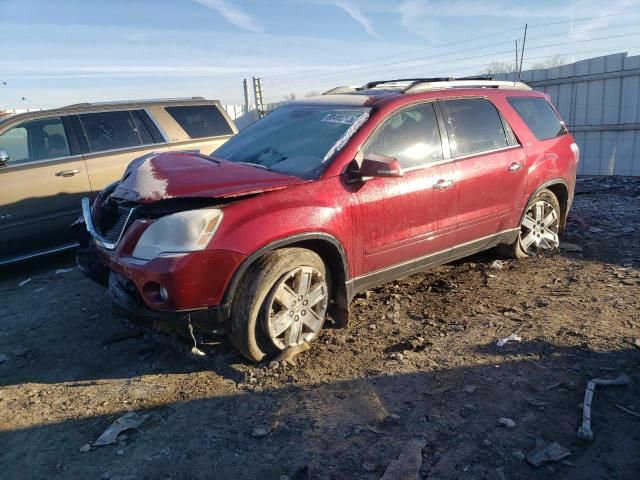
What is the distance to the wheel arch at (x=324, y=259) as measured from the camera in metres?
3.18

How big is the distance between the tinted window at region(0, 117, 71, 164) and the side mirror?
4.15m

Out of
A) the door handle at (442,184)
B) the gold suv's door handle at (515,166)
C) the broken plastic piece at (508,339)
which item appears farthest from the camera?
the gold suv's door handle at (515,166)

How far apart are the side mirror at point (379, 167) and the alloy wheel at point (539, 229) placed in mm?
2358

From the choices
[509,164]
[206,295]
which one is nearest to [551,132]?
[509,164]

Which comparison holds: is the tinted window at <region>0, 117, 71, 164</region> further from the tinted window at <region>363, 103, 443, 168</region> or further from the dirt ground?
the tinted window at <region>363, 103, 443, 168</region>

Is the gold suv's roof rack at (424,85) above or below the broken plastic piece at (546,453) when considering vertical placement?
above

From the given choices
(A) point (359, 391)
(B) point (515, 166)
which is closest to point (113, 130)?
(B) point (515, 166)

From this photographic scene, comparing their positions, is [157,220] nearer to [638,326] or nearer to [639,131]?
[638,326]

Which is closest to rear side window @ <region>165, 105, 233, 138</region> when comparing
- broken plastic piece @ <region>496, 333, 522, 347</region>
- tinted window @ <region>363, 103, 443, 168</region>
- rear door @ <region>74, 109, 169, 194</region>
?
rear door @ <region>74, 109, 169, 194</region>

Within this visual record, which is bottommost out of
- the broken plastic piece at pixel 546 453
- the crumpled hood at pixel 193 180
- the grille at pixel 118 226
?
the broken plastic piece at pixel 546 453

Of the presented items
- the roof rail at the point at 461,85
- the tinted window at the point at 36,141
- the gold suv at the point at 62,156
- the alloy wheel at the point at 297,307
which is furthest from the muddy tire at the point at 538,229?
the tinted window at the point at 36,141

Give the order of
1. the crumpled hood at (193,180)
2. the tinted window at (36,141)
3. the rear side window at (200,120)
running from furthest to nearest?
the rear side window at (200,120) → the tinted window at (36,141) → the crumpled hood at (193,180)

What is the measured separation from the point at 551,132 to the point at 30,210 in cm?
575

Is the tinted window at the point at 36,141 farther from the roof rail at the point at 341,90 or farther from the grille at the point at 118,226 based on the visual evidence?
the roof rail at the point at 341,90
